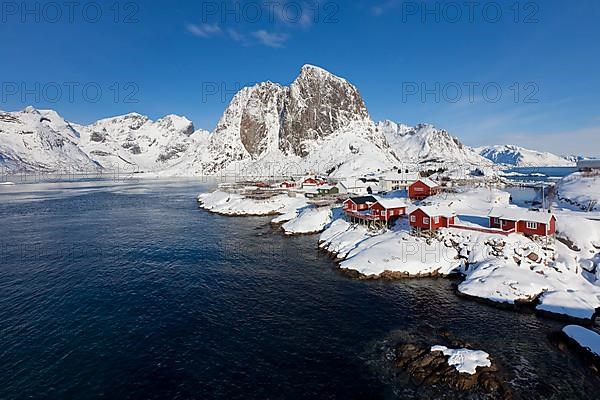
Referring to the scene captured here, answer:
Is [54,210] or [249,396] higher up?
[54,210]

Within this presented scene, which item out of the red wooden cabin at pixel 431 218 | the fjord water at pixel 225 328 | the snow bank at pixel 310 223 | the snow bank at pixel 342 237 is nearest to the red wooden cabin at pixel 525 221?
the red wooden cabin at pixel 431 218

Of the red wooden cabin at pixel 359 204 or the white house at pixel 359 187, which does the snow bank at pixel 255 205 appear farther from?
the red wooden cabin at pixel 359 204

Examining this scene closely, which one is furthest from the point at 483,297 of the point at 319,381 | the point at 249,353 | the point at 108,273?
the point at 108,273

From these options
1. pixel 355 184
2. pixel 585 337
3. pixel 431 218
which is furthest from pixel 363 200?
pixel 355 184

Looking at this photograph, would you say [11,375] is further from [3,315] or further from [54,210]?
[54,210]

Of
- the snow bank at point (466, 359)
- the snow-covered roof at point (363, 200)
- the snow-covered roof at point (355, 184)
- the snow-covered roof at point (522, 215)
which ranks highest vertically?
the snow-covered roof at point (355, 184)

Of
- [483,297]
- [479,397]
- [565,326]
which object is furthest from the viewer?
[483,297]

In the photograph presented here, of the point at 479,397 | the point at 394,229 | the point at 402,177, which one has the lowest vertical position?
the point at 479,397
